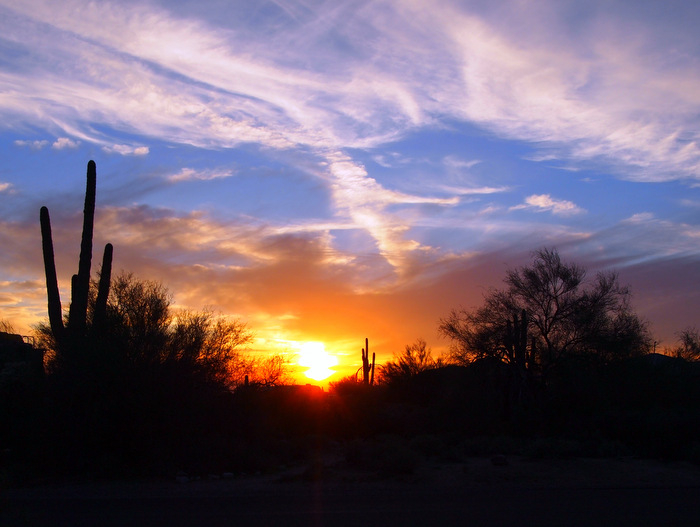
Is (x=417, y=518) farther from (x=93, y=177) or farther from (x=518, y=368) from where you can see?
(x=518, y=368)

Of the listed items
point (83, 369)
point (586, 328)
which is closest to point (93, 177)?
point (83, 369)

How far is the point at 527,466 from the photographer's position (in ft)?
71.3

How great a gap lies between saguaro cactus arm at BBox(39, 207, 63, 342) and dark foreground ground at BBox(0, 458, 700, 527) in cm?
752

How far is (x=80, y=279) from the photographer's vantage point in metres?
24.6

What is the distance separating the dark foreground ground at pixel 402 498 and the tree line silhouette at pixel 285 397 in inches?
62.2

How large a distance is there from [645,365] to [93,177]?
26.9 meters

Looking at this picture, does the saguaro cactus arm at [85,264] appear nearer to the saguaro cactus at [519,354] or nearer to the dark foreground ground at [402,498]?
the dark foreground ground at [402,498]

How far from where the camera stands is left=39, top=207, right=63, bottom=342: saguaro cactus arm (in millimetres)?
24922

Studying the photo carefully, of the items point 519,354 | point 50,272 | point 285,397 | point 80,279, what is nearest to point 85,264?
point 80,279

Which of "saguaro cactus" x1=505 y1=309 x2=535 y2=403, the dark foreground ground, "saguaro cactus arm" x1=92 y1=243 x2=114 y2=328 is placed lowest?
the dark foreground ground

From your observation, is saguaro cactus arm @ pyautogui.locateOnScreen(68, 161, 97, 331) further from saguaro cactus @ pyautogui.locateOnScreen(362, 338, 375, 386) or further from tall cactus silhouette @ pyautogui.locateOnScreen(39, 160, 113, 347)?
saguaro cactus @ pyautogui.locateOnScreen(362, 338, 375, 386)

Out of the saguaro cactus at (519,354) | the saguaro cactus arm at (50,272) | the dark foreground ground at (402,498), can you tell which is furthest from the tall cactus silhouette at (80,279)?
the saguaro cactus at (519,354)

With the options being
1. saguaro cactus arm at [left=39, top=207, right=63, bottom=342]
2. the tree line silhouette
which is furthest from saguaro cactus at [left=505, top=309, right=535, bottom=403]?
saguaro cactus arm at [left=39, top=207, right=63, bottom=342]

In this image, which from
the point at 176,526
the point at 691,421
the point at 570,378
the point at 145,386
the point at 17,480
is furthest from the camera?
the point at 570,378
